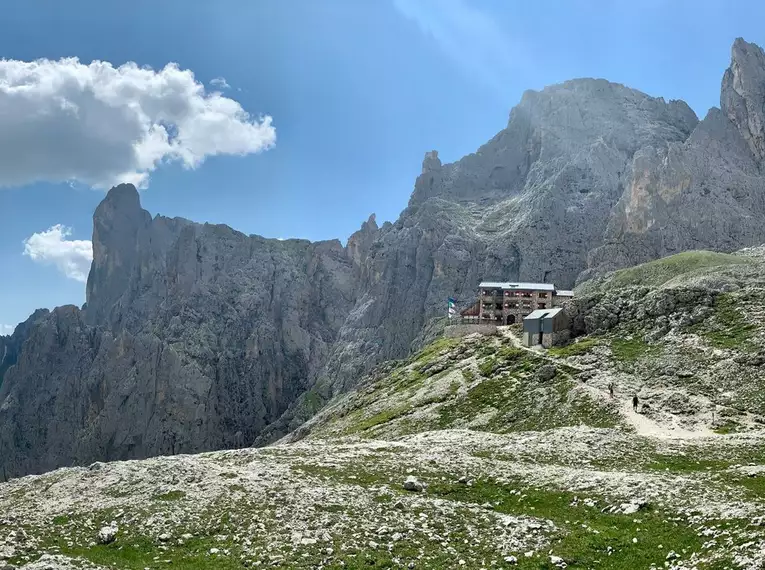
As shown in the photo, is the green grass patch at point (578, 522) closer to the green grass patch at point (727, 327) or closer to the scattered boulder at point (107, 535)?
the scattered boulder at point (107, 535)

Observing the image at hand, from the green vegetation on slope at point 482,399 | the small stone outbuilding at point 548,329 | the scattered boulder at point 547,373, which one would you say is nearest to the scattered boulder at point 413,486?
the green vegetation on slope at point 482,399

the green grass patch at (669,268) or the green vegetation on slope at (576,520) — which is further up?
the green grass patch at (669,268)

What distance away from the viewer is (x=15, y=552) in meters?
27.8

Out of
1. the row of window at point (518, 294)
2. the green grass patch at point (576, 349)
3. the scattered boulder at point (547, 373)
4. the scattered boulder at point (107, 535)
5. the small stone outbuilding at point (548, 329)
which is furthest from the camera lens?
the row of window at point (518, 294)

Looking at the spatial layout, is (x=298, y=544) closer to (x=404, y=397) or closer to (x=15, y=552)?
(x=15, y=552)

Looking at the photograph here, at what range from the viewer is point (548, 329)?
103 meters

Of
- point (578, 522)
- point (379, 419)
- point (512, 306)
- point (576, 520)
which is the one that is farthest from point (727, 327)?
point (512, 306)

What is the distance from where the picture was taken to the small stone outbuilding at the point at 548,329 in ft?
334

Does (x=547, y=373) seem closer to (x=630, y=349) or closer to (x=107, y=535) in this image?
(x=630, y=349)

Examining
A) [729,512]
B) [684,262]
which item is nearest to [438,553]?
[729,512]

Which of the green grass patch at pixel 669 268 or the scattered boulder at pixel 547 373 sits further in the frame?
the green grass patch at pixel 669 268

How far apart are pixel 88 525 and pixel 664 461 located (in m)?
35.2

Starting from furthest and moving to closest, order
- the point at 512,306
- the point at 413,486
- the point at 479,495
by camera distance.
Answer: the point at 512,306 < the point at 413,486 < the point at 479,495

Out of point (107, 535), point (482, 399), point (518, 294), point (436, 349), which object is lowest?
point (107, 535)
